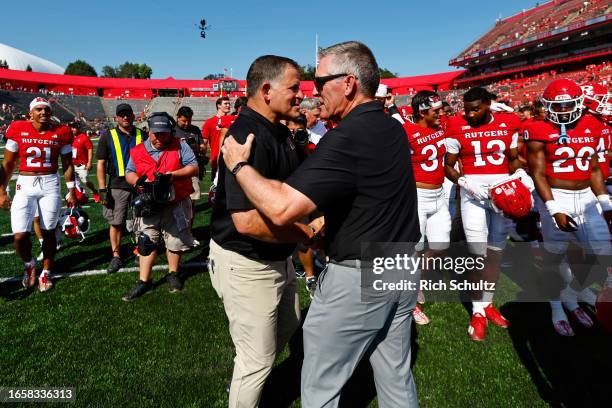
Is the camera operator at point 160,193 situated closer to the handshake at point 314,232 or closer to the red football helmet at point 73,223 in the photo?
the red football helmet at point 73,223

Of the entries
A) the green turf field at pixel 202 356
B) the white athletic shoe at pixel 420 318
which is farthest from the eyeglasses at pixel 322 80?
the white athletic shoe at pixel 420 318

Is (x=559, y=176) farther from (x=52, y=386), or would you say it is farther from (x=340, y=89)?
(x=52, y=386)

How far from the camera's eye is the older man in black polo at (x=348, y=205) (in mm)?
1570

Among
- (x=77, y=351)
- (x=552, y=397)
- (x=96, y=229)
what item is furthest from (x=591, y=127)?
(x=96, y=229)

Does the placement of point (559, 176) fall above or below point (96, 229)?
above

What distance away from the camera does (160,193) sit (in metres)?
4.09

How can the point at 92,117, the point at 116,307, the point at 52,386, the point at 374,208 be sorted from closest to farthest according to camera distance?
1. the point at 374,208
2. the point at 52,386
3. the point at 116,307
4. the point at 92,117

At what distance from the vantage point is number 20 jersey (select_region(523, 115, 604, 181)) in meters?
3.69

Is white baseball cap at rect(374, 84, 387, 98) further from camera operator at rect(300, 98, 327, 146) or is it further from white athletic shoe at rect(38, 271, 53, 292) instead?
white athletic shoe at rect(38, 271, 53, 292)

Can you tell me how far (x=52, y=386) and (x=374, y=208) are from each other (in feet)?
9.18

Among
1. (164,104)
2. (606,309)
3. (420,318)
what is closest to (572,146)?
(420,318)

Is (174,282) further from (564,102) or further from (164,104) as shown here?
(164,104)

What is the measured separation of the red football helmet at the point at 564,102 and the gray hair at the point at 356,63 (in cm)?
276

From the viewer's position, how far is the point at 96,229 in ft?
24.6
